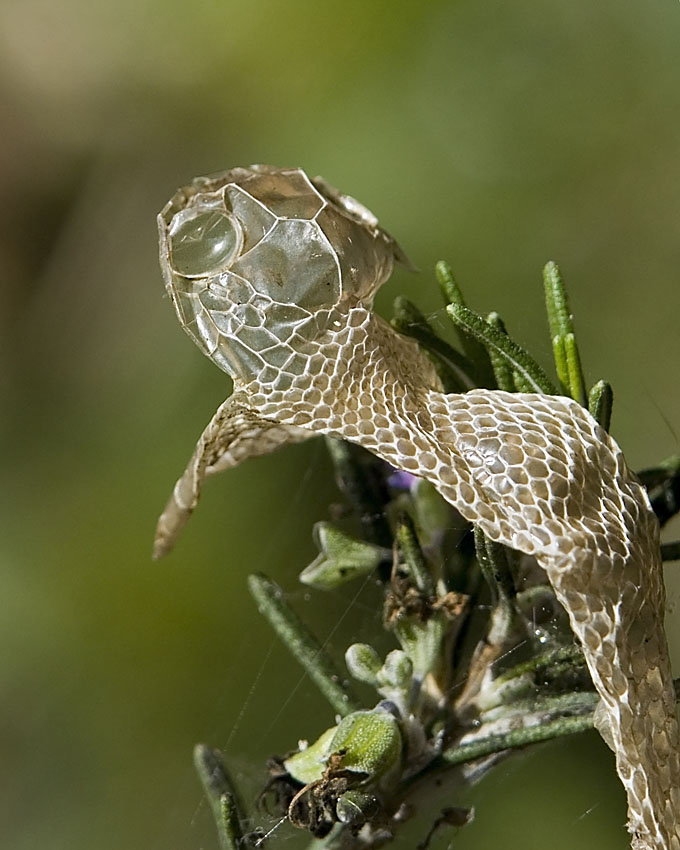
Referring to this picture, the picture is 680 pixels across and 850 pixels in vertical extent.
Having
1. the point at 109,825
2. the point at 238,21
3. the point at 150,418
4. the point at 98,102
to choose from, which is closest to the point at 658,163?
the point at 238,21

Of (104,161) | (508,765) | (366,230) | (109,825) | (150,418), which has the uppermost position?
(104,161)

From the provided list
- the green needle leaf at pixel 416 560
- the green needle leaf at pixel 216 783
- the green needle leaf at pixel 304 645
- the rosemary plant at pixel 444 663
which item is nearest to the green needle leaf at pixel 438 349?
the rosemary plant at pixel 444 663

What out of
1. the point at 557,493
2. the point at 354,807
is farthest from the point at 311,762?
the point at 557,493

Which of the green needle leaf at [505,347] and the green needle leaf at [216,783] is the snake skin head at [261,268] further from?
the green needle leaf at [216,783]

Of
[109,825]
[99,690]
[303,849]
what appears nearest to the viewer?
[303,849]

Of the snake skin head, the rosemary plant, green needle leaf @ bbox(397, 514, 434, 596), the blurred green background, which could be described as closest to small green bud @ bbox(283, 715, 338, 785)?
the rosemary plant

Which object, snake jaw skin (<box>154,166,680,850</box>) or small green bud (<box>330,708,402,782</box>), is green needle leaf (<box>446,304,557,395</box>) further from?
small green bud (<box>330,708,402,782</box>)

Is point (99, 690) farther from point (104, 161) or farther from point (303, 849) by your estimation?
point (104, 161)

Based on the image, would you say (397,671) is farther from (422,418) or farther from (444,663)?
(422,418)
